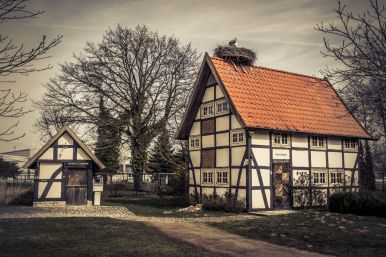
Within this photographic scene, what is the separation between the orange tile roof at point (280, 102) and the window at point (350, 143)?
44cm

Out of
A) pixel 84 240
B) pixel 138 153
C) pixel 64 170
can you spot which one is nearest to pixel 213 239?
pixel 84 240

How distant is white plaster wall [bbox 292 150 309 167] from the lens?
1945 cm

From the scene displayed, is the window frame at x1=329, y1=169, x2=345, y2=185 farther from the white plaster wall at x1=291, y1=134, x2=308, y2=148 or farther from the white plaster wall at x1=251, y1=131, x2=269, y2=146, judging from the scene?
the white plaster wall at x1=251, y1=131, x2=269, y2=146

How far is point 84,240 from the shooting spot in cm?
997

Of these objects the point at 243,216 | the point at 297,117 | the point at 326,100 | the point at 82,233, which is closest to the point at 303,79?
the point at 326,100

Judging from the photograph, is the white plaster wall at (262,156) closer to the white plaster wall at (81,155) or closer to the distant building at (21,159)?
the white plaster wall at (81,155)

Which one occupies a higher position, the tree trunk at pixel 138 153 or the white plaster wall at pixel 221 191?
the tree trunk at pixel 138 153

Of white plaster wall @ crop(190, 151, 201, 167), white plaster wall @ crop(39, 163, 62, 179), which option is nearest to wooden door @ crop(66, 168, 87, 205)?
white plaster wall @ crop(39, 163, 62, 179)

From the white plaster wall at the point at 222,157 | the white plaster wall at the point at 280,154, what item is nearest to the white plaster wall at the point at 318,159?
the white plaster wall at the point at 280,154

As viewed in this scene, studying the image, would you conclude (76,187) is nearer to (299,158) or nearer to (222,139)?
(222,139)

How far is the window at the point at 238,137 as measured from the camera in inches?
728

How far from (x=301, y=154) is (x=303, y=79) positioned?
6.68 meters

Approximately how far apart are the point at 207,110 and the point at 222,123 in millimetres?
1691

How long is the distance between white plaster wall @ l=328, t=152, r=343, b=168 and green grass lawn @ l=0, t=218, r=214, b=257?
1221cm
